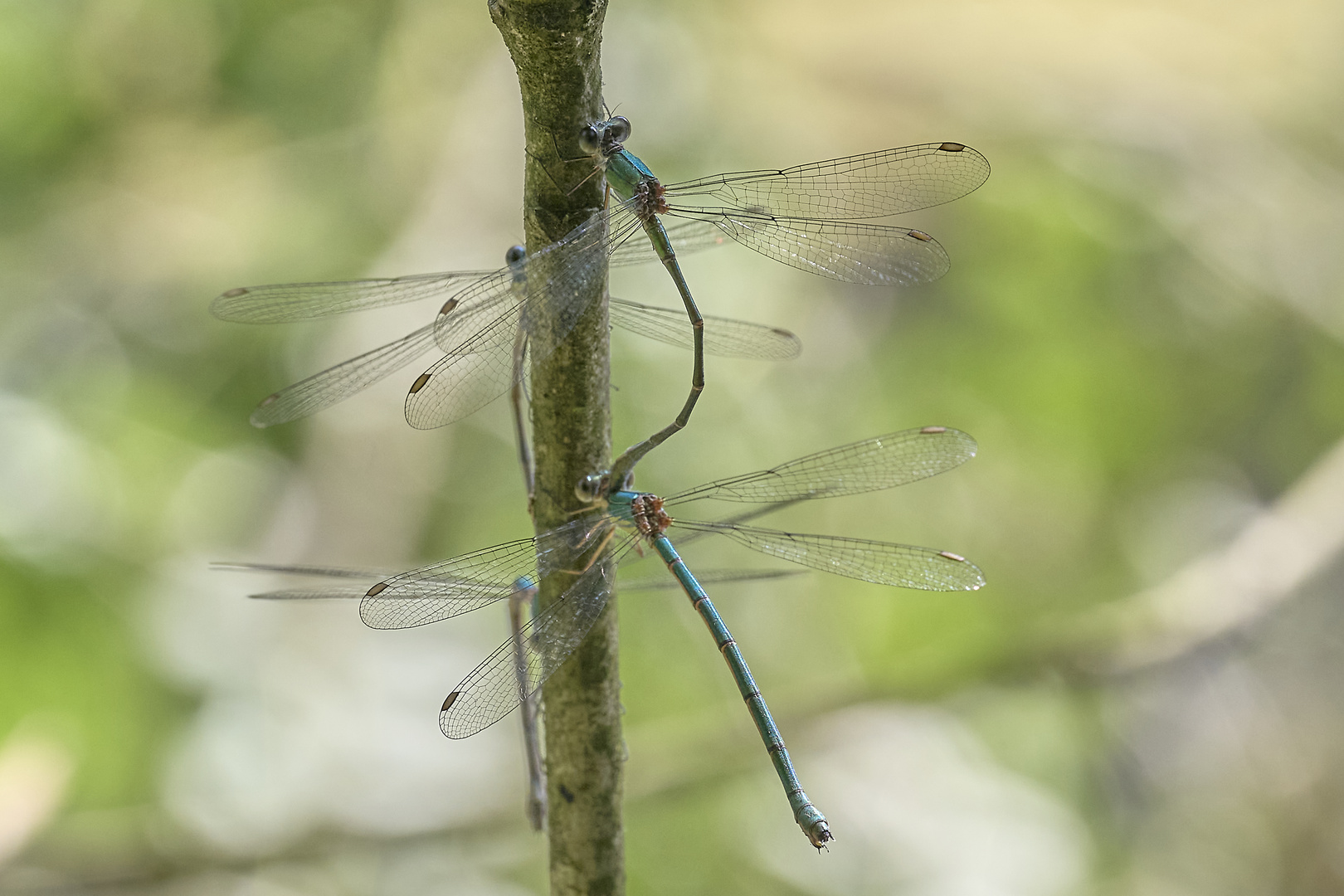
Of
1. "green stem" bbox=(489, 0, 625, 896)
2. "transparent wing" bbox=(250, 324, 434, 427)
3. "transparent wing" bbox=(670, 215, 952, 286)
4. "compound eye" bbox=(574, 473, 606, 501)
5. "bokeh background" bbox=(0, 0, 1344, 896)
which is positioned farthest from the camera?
"bokeh background" bbox=(0, 0, 1344, 896)

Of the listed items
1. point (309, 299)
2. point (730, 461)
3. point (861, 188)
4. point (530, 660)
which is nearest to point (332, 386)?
point (309, 299)

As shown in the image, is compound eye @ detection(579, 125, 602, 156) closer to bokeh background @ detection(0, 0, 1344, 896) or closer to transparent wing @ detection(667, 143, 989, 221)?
transparent wing @ detection(667, 143, 989, 221)

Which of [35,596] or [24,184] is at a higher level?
[24,184]

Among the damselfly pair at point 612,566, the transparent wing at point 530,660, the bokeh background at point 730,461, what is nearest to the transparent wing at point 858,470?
the damselfly pair at point 612,566

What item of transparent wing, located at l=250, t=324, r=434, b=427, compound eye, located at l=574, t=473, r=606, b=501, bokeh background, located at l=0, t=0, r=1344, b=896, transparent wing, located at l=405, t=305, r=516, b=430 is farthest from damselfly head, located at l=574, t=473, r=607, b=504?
bokeh background, located at l=0, t=0, r=1344, b=896

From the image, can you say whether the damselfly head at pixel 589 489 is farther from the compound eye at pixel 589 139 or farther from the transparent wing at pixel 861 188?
the transparent wing at pixel 861 188

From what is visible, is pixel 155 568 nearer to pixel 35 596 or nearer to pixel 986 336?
pixel 35 596

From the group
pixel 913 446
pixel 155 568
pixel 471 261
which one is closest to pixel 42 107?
pixel 471 261
